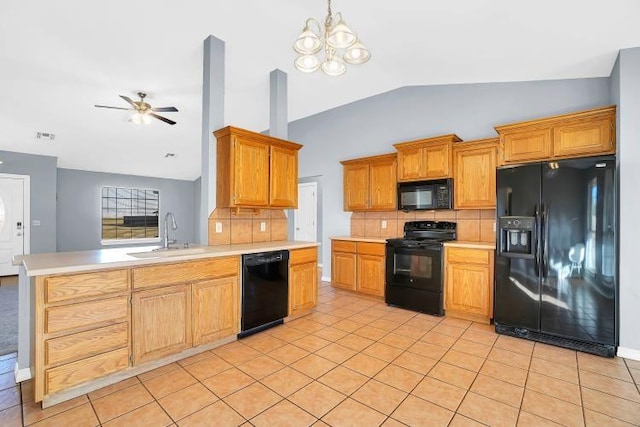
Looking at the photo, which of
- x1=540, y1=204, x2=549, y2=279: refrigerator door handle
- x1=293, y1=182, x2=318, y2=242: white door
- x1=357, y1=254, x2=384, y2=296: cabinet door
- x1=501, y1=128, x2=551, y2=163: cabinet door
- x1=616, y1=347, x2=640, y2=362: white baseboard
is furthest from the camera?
x1=293, y1=182, x2=318, y2=242: white door

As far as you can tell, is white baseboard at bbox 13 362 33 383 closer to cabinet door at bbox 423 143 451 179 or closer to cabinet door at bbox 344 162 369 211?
cabinet door at bbox 344 162 369 211

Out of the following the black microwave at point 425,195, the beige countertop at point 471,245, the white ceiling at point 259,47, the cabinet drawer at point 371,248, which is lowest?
the cabinet drawer at point 371,248

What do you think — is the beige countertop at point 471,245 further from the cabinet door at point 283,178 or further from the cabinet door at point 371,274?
the cabinet door at point 283,178

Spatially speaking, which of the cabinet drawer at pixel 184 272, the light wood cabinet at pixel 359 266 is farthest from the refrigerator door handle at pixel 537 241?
the cabinet drawer at pixel 184 272

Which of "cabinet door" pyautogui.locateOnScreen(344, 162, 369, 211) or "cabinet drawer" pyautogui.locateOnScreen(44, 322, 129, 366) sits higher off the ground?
"cabinet door" pyautogui.locateOnScreen(344, 162, 369, 211)

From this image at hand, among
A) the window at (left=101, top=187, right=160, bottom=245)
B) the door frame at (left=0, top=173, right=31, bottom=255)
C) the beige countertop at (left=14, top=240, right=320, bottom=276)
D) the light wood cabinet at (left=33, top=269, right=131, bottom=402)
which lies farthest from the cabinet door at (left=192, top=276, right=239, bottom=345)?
the window at (left=101, top=187, right=160, bottom=245)

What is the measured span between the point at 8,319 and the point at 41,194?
151 inches

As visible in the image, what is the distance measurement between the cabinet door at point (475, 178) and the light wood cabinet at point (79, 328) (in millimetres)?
3620

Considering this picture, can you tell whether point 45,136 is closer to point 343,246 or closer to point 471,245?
point 343,246

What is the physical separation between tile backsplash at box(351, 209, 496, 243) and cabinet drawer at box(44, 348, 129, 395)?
11.8ft

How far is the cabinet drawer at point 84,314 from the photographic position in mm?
1878

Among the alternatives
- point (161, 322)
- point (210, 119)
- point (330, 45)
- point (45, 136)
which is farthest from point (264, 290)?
point (45, 136)

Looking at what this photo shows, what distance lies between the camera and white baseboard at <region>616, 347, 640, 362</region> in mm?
2568

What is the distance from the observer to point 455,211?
4094 millimetres
